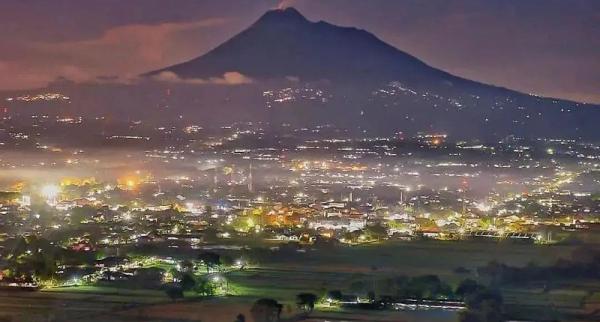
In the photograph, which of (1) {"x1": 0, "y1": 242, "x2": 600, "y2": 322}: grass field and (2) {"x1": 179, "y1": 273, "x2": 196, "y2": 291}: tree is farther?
(2) {"x1": 179, "y1": 273, "x2": 196, "y2": 291}: tree

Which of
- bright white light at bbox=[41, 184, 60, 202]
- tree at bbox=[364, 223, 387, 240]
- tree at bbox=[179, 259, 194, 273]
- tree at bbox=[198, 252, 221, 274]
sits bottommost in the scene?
tree at bbox=[179, 259, 194, 273]

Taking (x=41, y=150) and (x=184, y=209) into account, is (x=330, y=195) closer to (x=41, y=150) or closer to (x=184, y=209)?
(x=184, y=209)

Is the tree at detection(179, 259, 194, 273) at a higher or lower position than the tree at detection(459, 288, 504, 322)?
higher

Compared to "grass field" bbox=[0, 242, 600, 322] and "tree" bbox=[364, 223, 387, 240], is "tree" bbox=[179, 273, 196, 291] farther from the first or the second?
"tree" bbox=[364, 223, 387, 240]

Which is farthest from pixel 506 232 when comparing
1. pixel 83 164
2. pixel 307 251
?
pixel 83 164

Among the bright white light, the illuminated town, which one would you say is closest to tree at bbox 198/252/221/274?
the illuminated town

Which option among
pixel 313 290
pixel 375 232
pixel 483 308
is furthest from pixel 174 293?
pixel 375 232
